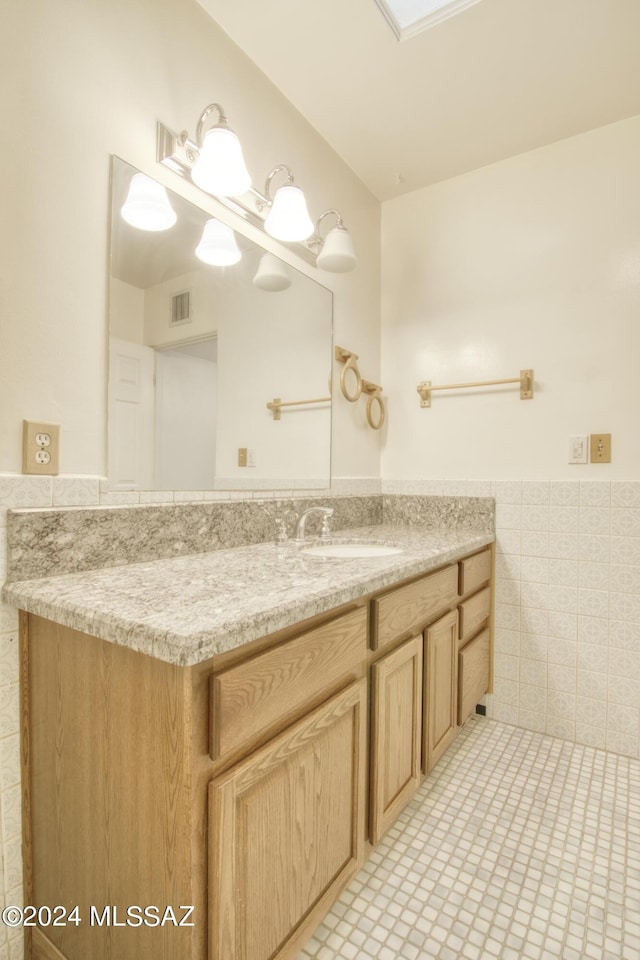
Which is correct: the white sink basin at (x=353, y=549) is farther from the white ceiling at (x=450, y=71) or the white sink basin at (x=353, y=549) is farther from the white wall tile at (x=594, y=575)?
the white ceiling at (x=450, y=71)

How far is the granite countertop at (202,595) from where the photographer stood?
27.1 inches

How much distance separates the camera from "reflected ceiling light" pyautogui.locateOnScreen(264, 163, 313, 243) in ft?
5.00

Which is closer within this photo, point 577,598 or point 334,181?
point 577,598

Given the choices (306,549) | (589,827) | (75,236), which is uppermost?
(75,236)

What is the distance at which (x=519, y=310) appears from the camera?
201cm

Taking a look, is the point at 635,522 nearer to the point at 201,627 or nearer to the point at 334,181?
the point at 201,627

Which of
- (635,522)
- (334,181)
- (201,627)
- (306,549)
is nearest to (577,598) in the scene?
(635,522)

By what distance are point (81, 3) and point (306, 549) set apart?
1508 millimetres

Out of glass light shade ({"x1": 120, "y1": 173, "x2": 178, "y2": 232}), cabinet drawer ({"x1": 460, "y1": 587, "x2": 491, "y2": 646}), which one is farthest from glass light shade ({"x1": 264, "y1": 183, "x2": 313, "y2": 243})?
cabinet drawer ({"x1": 460, "y1": 587, "x2": 491, "y2": 646})

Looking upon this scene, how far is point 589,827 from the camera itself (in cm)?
139

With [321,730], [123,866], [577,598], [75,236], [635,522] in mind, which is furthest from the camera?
[577,598]

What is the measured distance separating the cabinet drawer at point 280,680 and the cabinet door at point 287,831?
40 mm

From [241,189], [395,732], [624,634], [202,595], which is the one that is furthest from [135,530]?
[624,634]

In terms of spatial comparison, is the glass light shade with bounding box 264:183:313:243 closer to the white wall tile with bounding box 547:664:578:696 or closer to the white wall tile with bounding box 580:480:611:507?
the white wall tile with bounding box 580:480:611:507
